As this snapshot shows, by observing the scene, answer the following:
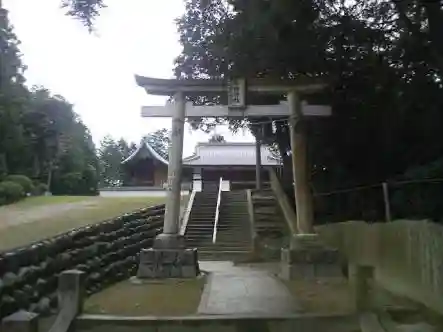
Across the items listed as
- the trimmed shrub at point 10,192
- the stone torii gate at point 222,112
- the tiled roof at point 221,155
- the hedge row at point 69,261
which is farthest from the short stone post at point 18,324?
the tiled roof at point 221,155

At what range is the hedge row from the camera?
743 cm

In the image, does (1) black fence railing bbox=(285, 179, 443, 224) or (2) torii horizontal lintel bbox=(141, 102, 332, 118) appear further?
(2) torii horizontal lintel bbox=(141, 102, 332, 118)

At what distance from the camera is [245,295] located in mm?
10336

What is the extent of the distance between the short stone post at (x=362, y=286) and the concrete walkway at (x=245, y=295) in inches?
51.5

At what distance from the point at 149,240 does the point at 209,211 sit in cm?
809

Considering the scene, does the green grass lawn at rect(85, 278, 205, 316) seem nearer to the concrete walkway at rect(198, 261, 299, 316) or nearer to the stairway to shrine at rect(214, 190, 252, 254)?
the concrete walkway at rect(198, 261, 299, 316)

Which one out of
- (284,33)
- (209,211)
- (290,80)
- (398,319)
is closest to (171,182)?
(290,80)

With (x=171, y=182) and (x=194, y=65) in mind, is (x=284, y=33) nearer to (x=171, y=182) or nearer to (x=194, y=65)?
(x=171, y=182)

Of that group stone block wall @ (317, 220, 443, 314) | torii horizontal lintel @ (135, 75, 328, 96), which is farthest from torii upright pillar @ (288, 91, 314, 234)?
stone block wall @ (317, 220, 443, 314)

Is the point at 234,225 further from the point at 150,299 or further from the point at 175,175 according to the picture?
the point at 150,299

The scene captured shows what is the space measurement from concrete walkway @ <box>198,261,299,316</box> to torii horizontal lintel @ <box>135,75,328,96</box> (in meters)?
4.38

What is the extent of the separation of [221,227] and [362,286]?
16.0 meters

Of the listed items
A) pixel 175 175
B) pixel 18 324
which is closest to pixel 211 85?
pixel 175 175

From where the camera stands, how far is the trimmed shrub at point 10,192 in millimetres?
19891
